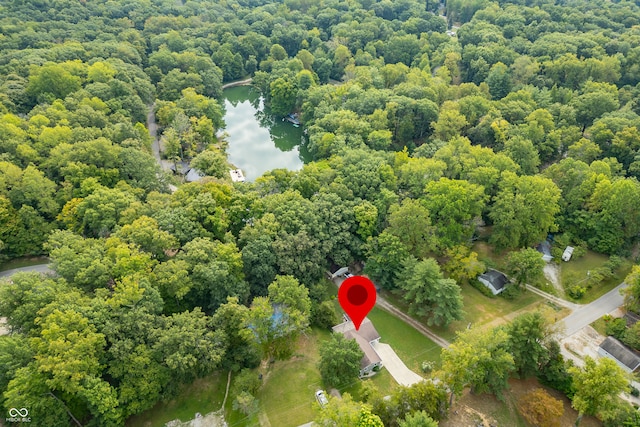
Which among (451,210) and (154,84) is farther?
(154,84)

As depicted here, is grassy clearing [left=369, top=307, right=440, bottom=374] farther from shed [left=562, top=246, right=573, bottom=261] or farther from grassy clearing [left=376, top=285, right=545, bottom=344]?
shed [left=562, top=246, right=573, bottom=261]

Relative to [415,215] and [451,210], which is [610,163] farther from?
[415,215]

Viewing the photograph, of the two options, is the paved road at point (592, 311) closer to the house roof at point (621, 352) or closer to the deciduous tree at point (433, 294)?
the house roof at point (621, 352)

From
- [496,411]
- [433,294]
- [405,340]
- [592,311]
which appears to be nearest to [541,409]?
[496,411]

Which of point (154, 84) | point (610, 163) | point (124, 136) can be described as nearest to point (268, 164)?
point (124, 136)

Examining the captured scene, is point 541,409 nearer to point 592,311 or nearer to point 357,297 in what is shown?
point 592,311

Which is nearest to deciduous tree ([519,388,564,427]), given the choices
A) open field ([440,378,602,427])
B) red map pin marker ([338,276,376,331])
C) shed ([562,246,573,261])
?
open field ([440,378,602,427])

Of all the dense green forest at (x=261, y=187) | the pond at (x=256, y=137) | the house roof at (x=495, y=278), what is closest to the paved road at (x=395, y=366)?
the dense green forest at (x=261, y=187)

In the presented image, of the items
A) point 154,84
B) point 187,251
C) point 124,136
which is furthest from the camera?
point 154,84
